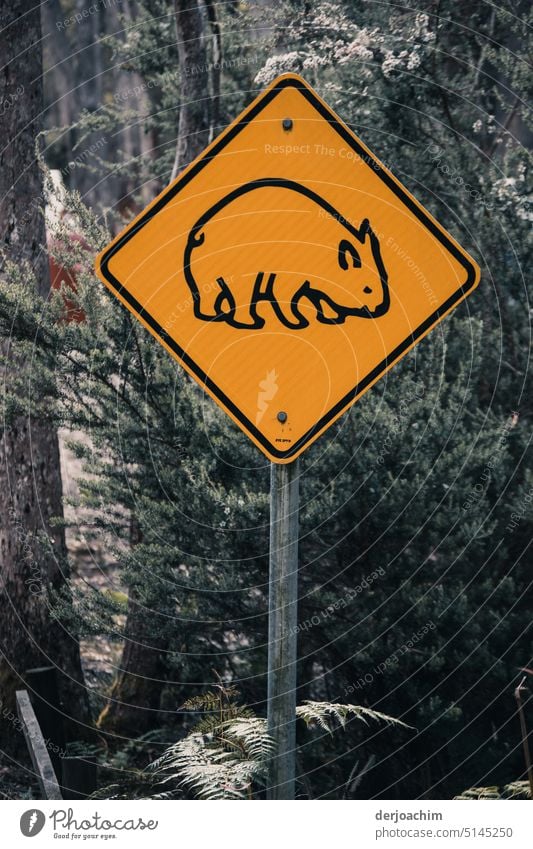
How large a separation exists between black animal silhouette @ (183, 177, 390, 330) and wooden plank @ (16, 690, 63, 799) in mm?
2394

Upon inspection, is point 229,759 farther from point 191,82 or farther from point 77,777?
point 191,82

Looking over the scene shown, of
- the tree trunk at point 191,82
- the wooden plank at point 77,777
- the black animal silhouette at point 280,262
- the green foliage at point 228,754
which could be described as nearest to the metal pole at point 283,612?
the green foliage at point 228,754

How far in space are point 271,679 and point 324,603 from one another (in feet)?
7.01

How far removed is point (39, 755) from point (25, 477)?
2.39 meters

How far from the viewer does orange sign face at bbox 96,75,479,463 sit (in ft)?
8.42

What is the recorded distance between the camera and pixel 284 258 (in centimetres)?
256

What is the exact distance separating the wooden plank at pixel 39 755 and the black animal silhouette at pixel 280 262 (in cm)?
239

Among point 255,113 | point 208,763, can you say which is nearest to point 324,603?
point 208,763

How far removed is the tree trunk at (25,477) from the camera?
616 centimetres

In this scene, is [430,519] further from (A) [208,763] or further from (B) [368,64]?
(B) [368,64]

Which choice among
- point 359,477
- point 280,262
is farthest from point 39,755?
point 280,262

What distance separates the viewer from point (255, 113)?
102 inches

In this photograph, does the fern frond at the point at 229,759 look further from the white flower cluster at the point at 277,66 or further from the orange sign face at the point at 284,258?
the white flower cluster at the point at 277,66

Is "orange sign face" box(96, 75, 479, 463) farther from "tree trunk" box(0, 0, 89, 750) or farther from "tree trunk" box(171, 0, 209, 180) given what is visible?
"tree trunk" box(171, 0, 209, 180)
